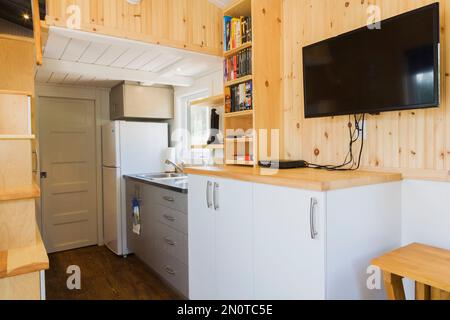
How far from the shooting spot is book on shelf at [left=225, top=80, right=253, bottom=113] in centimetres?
220

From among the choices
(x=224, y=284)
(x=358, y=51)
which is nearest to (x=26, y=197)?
(x=224, y=284)

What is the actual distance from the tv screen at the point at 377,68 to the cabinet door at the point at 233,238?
27.5 inches

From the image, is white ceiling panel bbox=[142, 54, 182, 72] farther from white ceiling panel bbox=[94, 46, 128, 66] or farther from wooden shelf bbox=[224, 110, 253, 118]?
wooden shelf bbox=[224, 110, 253, 118]

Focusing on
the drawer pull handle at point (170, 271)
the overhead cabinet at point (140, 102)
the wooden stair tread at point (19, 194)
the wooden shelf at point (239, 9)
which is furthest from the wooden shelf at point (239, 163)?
the overhead cabinet at point (140, 102)

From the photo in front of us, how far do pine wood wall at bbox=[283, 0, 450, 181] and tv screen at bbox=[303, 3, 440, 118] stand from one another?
139 millimetres

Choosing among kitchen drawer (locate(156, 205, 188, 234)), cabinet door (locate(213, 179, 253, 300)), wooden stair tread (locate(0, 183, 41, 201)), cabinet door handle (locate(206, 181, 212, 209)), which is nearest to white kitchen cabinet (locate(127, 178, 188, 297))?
kitchen drawer (locate(156, 205, 188, 234))

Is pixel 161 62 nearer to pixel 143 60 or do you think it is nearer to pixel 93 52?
pixel 143 60

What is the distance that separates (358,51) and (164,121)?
2881 millimetres

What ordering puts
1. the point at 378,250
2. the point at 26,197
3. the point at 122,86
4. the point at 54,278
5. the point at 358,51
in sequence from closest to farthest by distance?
the point at 26,197 < the point at 378,250 < the point at 358,51 < the point at 54,278 < the point at 122,86

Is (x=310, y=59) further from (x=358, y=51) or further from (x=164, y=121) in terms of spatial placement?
(x=164, y=121)

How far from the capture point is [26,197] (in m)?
1.39
